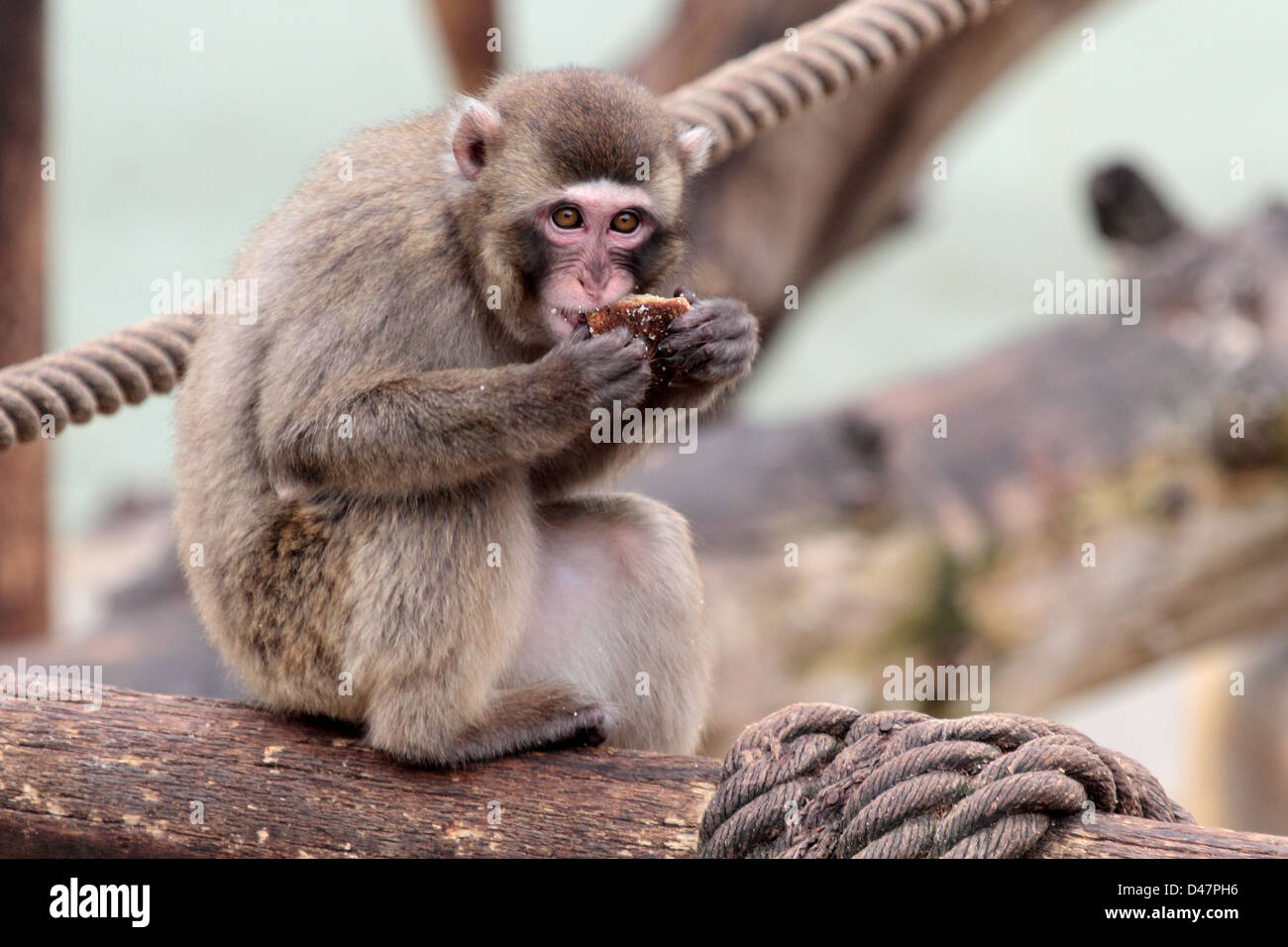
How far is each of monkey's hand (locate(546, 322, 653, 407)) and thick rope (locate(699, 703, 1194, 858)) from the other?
937mm

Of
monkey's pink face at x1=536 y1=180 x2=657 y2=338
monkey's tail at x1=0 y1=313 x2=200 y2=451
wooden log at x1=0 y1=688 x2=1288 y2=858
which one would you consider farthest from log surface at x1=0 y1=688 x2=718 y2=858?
monkey's pink face at x1=536 y1=180 x2=657 y2=338

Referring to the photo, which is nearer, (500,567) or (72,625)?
(500,567)

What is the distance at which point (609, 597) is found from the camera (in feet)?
12.8

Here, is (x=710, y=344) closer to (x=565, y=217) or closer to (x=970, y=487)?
(x=565, y=217)

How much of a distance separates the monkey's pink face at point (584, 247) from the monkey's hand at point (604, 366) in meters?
0.26

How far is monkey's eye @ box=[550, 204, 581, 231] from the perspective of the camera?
3631 millimetres

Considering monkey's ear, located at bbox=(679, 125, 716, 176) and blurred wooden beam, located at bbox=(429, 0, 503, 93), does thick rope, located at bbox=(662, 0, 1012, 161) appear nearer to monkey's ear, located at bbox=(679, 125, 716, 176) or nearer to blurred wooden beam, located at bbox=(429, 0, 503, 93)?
monkey's ear, located at bbox=(679, 125, 716, 176)

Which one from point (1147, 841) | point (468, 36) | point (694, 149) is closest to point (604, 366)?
point (694, 149)

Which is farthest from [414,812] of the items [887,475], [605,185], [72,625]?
[72,625]

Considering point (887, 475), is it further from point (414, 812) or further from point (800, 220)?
point (414, 812)

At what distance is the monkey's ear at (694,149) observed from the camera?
13.1ft

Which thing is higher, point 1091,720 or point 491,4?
point 491,4

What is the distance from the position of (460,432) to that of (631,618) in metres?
0.84
